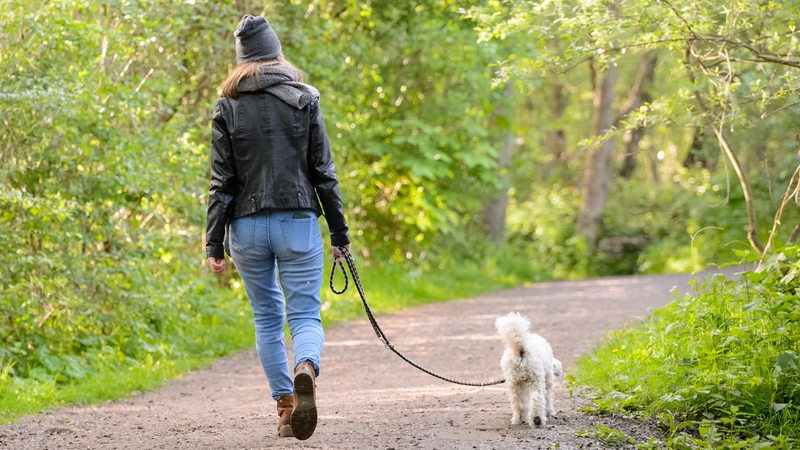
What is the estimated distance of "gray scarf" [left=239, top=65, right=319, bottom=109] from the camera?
5.11 meters

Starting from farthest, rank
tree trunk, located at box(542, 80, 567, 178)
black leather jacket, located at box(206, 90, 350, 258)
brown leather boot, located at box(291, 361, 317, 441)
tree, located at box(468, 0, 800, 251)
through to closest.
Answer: tree trunk, located at box(542, 80, 567, 178) → tree, located at box(468, 0, 800, 251) → black leather jacket, located at box(206, 90, 350, 258) → brown leather boot, located at box(291, 361, 317, 441)

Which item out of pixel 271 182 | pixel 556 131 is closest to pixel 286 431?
pixel 271 182

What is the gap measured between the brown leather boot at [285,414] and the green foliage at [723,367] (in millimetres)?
1905

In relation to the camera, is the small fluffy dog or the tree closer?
the small fluffy dog

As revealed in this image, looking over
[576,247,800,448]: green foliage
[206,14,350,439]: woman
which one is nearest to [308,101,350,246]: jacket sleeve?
[206,14,350,439]: woman

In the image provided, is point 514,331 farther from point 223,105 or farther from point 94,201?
point 94,201

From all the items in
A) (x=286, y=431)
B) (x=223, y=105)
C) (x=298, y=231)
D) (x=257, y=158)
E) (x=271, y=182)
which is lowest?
(x=286, y=431)

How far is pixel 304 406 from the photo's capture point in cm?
491

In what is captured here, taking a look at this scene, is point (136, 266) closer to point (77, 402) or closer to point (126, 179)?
point (126, 179)


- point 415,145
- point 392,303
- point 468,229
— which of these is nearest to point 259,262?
point 392,303

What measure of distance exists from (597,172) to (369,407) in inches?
618

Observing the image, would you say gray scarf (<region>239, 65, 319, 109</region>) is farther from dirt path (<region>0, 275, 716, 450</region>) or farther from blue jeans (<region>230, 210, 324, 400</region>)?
dirt path (<region>0, 275, 716, 450</region>)

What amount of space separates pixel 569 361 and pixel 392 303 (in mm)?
4930

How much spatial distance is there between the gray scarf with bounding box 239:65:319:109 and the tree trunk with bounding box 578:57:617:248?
16059mm
